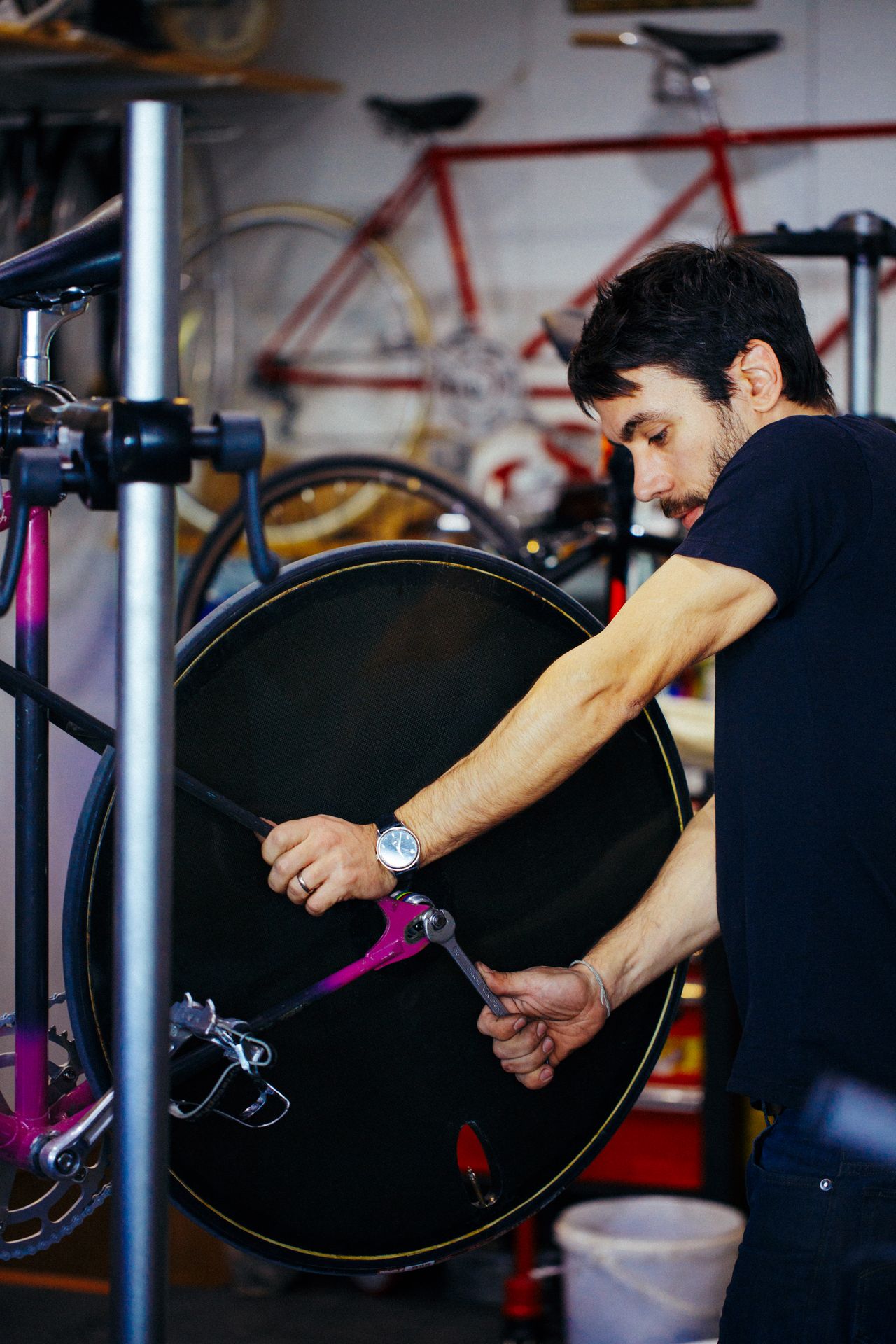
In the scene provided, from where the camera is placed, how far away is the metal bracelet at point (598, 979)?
54.6 inches

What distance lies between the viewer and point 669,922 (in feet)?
4.71

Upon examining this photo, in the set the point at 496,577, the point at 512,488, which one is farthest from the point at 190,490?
the point at 496,577

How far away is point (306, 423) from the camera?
13.9ft

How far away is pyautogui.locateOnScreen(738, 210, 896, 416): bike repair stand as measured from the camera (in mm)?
2189

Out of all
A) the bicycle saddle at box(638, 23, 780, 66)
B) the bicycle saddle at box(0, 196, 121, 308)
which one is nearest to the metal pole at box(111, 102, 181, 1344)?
the bicycle saddle at box(0, 196, 121, 308)

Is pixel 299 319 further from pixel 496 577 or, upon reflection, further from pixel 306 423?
pixel 496 577

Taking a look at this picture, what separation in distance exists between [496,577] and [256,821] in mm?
339

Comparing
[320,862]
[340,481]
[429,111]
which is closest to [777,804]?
[320,862]

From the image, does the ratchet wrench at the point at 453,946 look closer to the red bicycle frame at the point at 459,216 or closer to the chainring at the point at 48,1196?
the chainring at the point at 48,1196

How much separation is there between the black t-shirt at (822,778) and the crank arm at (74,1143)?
569 millimetres

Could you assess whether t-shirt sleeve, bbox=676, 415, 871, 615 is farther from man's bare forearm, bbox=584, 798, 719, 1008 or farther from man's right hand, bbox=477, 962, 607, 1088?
man's right hand, bbox=477, 962, 607, 1088

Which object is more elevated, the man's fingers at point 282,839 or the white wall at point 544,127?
the white wall at point 544,127

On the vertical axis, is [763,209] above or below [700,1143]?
above

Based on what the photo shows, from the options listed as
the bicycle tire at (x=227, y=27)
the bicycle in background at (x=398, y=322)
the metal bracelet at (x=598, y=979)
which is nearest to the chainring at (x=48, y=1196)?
the metal bracelet at (x=598, y=979)
